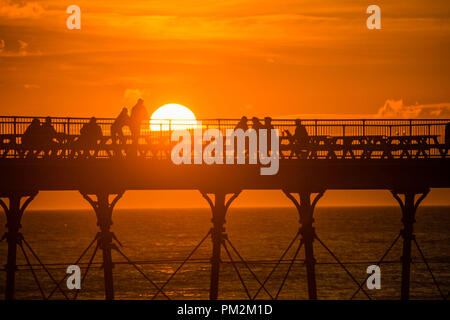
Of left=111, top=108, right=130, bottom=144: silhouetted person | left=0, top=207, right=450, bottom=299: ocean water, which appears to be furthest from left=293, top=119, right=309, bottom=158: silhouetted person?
left=0, top=207, right=450, bottom=299: ocean water

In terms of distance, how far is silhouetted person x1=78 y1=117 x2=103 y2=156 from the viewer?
3247 centimetres

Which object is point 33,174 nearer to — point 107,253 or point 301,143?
point 107,253

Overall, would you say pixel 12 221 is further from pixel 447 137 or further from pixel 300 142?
pixel 447 137

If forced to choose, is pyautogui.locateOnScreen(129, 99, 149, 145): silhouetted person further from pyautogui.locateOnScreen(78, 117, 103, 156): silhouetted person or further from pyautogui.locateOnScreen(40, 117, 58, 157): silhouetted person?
pyautogui.locateOnScreen(40, 117, 58, 157): silhouetted person

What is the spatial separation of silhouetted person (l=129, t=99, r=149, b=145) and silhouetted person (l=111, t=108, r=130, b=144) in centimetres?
25

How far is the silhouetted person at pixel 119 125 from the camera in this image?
32719mm

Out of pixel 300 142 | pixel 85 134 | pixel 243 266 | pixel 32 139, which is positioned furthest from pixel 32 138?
pixel 243 266

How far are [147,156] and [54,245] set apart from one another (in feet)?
399

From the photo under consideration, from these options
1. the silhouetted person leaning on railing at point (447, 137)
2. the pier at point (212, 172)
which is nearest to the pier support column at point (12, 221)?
the pier at point (212, 172)

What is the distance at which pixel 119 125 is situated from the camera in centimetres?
3275

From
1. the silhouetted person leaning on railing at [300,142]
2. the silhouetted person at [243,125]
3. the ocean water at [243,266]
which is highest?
the silhouetted person at [243,125]

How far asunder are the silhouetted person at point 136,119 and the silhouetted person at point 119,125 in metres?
0.25

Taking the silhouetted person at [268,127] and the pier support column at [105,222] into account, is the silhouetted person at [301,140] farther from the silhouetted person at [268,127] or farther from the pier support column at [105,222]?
the pier support column at [105,222]
